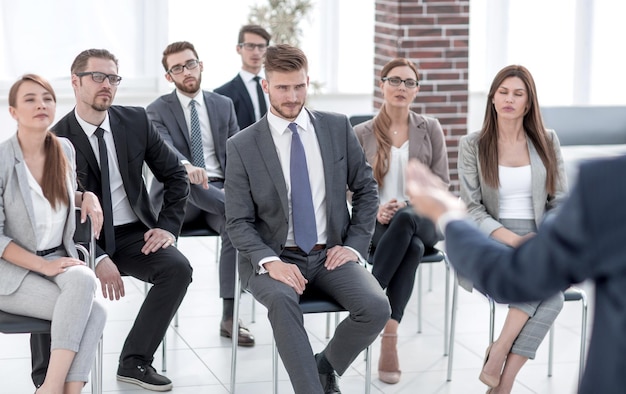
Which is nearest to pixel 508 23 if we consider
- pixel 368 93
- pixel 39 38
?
pixel 368 93

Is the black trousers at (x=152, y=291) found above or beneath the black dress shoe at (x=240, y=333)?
above

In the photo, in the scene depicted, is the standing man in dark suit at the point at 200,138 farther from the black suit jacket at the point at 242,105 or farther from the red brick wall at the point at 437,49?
the red brick wall at the point at 437,49

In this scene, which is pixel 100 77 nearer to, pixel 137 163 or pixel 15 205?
pixel 137 163

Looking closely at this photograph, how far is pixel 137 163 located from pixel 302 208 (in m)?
0.82

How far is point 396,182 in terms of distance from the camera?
4.47m

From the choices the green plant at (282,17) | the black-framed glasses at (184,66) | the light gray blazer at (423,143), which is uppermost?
the green plant at (282,17)

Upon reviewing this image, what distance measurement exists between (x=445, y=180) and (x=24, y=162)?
1.96 metres

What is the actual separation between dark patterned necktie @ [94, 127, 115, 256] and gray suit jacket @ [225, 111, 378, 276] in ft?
1.84

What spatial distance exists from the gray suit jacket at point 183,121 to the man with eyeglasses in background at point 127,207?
0.47 m

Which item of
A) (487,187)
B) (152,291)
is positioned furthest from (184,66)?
(487,187)

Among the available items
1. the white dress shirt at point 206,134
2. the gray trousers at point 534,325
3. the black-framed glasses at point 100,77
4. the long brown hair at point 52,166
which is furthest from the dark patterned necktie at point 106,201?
the gray trousers at point 534,325

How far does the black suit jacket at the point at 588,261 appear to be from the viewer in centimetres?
158

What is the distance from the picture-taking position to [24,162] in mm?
3473

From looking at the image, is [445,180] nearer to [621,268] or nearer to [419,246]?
[419,246]
